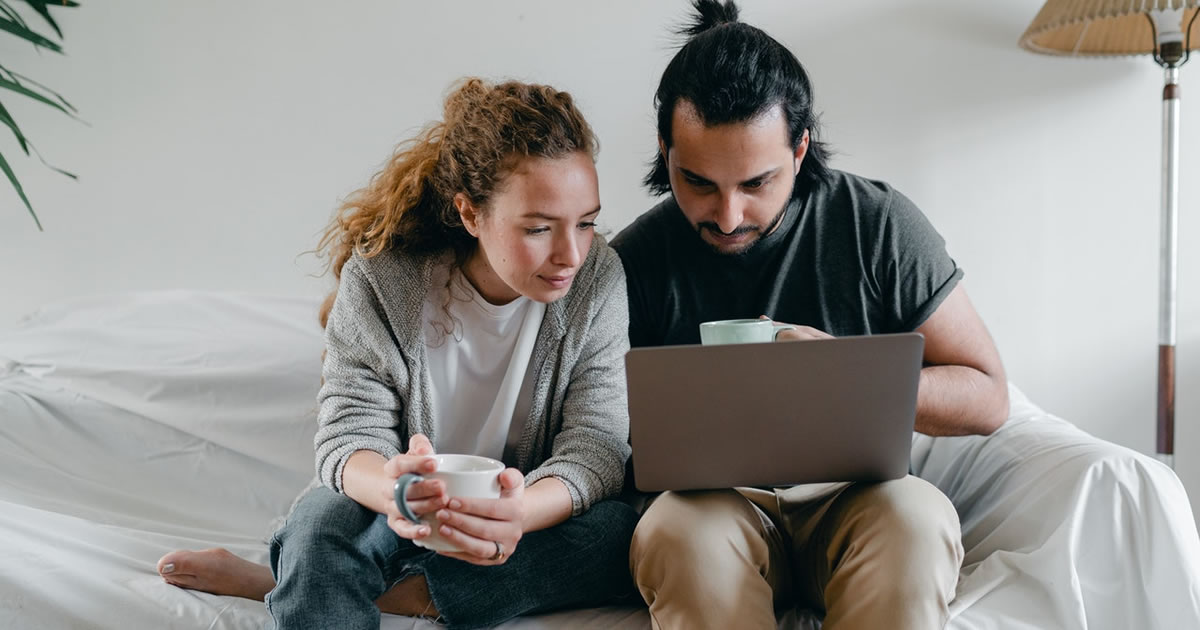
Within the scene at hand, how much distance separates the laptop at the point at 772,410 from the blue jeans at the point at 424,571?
0.53ft

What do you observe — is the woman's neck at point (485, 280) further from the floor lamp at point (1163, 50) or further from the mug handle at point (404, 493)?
the floor lamp at point (1163, 50)

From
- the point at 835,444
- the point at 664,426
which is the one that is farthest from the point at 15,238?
the point at 835,444

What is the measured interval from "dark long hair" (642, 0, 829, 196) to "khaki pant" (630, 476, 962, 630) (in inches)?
18.3

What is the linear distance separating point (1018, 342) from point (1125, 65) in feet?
1.83

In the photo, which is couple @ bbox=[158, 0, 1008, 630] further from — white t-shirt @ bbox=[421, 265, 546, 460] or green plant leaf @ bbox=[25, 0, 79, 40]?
green plant leaf @ bbox=[25, 0, 79, 40]

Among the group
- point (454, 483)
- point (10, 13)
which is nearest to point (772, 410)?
point (454, 483)

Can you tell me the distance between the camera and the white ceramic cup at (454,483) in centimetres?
91

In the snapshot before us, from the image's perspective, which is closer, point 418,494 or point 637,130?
point 418,494

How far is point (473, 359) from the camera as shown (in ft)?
4.19

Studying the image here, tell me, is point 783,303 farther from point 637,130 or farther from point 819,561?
point 637,130

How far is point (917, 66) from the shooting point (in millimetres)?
1855

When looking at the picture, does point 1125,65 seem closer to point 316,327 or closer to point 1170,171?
point 1170,171

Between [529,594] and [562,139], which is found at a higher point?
[562,139]

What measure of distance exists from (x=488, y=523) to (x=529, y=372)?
0.34m
